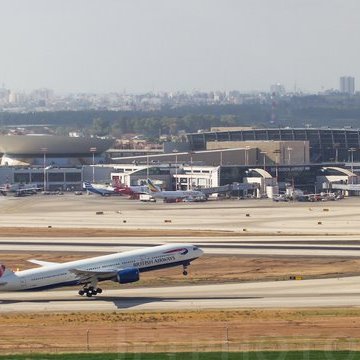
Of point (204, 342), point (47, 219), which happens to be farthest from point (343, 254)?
point (47, 219)

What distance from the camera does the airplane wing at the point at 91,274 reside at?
311 feet

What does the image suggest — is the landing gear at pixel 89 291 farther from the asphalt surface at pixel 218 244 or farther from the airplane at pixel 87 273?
the asphalt surface at pixel 218 244

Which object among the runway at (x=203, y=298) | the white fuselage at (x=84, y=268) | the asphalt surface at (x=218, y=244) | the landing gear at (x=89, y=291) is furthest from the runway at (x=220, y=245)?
the landing gear at (x=89, y=291)

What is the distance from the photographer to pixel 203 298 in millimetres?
94125

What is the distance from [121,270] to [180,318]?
13041 millimetres

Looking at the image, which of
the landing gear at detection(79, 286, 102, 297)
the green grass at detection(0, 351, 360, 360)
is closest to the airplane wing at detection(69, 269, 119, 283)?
the landing gear at detection(79, 286, 102, 297)

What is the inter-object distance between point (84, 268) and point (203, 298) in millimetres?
9456

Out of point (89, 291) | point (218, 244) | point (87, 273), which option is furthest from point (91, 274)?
point (218, 244)

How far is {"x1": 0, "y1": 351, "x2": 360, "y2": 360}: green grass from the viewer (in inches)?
2749

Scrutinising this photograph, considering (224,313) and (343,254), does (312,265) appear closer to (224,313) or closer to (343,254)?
(343,254)

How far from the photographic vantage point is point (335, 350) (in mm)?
72250

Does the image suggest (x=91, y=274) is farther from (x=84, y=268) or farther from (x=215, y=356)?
(x=215, y=356)

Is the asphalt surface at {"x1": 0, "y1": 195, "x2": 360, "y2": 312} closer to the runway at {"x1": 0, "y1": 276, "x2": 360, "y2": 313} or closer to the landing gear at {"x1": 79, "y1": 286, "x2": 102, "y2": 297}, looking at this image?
the runway at {"x1": 0, "y1": 276, "x2": 360, "y2": 313}

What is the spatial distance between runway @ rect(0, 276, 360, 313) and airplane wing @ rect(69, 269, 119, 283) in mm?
1444
